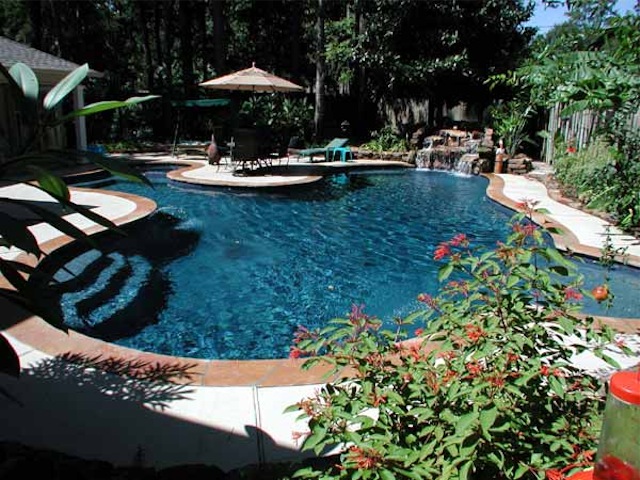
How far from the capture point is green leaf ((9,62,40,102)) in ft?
5.90

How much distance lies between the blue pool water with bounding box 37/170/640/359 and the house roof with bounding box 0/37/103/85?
4.81 metres

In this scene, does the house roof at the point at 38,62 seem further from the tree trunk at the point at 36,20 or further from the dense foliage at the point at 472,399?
the tree trunk at the point at 36,20

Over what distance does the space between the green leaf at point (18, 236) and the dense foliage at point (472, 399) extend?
98cm

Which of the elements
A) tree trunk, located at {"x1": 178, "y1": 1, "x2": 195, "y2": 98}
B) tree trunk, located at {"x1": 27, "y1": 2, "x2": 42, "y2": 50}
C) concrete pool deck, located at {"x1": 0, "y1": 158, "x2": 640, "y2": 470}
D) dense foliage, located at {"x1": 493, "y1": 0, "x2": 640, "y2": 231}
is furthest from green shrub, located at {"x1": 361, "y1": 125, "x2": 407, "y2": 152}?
tree trunk, located at {"x1": 27, "y1": 2, "x2": 42, "y2": 50}

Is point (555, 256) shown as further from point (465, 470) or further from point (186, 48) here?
point (186, 48)

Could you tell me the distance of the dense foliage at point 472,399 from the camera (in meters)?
1.68

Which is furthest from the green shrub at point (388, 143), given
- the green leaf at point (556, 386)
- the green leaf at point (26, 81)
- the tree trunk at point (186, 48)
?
the green leaf at point (556, 386)

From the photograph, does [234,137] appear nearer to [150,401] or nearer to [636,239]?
[636,239]

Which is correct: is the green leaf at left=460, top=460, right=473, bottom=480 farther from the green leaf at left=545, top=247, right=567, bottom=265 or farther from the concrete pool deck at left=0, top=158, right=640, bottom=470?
→ the concrete pool deck at left=0, top=158, right=640, bottom=470

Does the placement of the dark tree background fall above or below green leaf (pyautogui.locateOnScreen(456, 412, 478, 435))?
above

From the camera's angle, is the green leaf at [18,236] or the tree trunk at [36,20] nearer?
the green leaf at [18,236]

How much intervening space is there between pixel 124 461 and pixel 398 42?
18.7 meters

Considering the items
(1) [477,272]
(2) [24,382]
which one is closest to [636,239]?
(1) [477,272]

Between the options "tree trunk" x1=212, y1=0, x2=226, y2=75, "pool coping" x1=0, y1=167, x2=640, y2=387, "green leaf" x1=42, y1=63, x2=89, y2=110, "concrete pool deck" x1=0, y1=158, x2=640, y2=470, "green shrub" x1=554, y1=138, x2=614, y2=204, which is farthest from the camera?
"tree trunk" x1=212, y1=0, x2=226, y2=75
